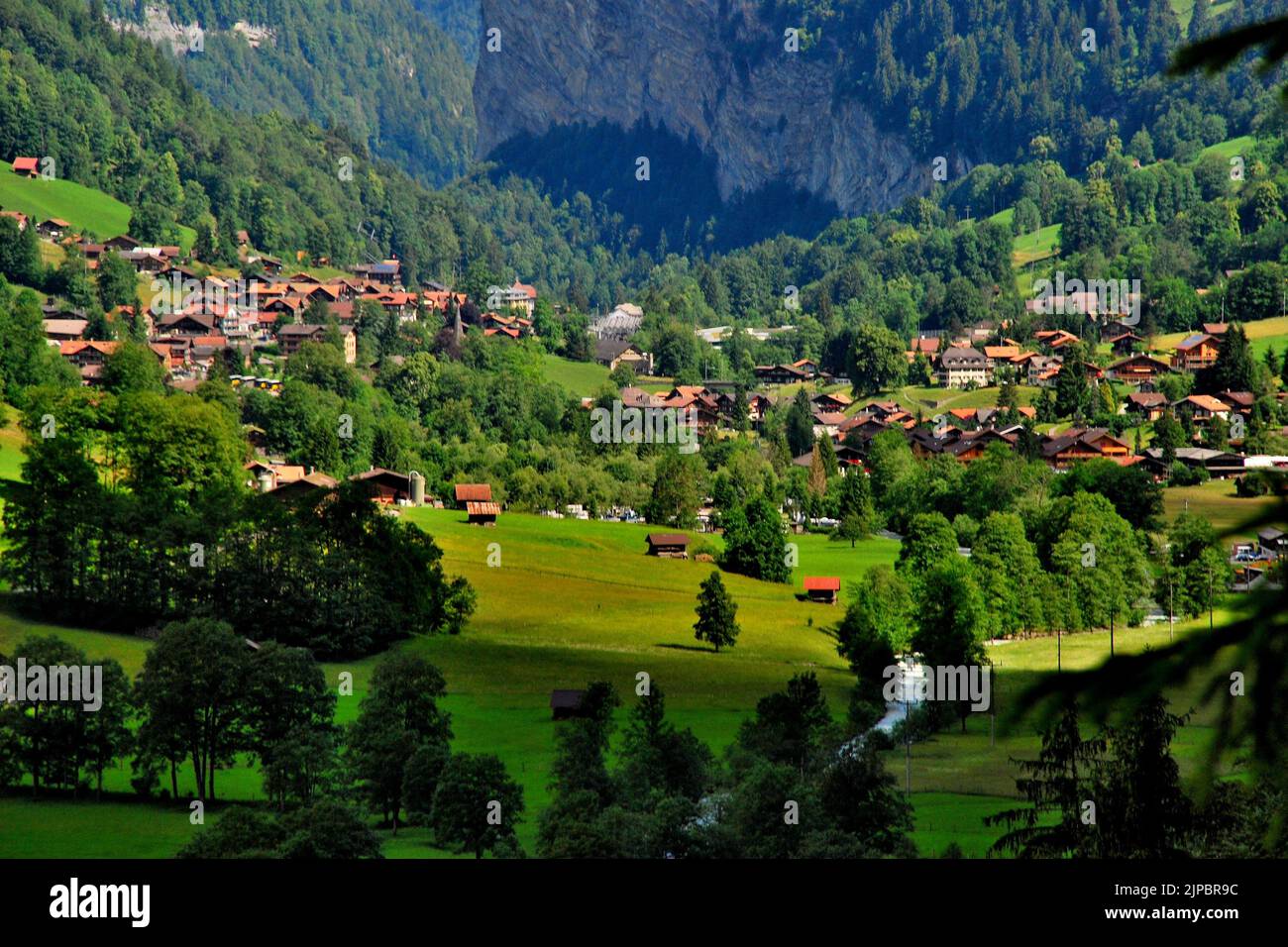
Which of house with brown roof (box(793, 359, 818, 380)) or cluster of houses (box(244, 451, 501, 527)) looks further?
house with brown roof (box(793, 359, 818, 380))

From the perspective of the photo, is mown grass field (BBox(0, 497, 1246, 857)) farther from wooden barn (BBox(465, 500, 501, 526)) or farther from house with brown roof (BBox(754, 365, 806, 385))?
house with brown roof (BBox(754, 365, 806, 385))

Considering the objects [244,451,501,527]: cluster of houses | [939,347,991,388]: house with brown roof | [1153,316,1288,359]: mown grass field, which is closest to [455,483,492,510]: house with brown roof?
[244,451,501,527]: cluster of houses

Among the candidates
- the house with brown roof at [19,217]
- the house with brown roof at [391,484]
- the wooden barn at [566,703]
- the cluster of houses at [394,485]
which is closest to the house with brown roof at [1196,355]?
the cluster of houses at [394,485]

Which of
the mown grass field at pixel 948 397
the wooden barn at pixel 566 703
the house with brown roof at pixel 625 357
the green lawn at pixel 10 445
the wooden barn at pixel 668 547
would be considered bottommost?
the wooden barn at pixel 566 703

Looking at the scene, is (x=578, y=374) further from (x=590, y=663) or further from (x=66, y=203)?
(x=590, y=663)

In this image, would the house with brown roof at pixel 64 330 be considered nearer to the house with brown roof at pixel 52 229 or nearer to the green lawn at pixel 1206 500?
the house with brown roof at pixel 52 229
